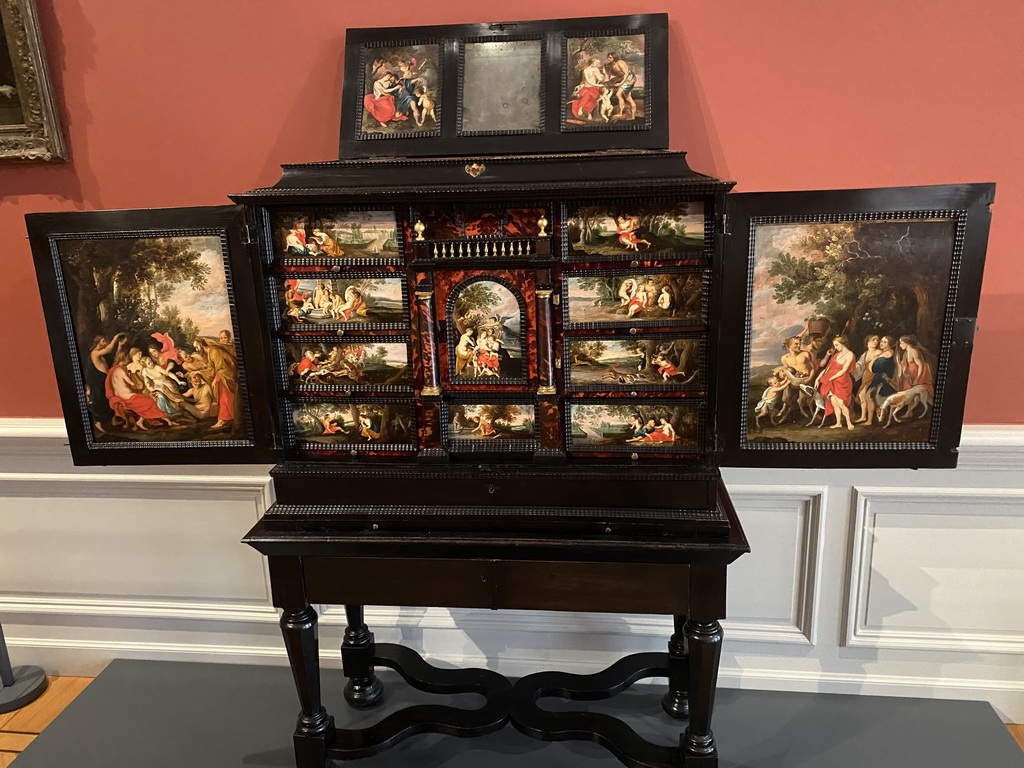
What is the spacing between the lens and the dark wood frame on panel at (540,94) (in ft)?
6.96

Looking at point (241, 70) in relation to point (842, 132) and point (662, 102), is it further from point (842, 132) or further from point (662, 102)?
point (842, 132)

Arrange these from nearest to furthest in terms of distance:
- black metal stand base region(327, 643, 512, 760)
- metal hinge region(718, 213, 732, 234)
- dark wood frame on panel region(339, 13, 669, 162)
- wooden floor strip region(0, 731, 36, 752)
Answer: metal hinge region(718, 213, 732, 234)
dark wood frame on panel region(339, 13, 669, 162)
black metal stand base region(327, 643, 512, 760)
wooden floor strip region(0, 731, 36, 752)

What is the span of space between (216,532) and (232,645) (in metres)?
0.52

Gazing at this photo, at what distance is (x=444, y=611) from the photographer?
2.83 m

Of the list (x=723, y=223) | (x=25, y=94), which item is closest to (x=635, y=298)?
(x=723, y=223)

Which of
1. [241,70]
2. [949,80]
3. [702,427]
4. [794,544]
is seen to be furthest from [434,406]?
[949,80]

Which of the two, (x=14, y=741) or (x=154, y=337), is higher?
(x=154, y=337)

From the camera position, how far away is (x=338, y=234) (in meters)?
1.95

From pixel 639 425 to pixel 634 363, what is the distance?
18 cm

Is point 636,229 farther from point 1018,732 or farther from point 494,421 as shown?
point 1018,732

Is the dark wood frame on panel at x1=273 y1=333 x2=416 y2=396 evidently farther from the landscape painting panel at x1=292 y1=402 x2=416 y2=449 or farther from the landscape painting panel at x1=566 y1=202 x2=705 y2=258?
the landscape painting panel at x1=566 y1=202 x2=705 y2=258

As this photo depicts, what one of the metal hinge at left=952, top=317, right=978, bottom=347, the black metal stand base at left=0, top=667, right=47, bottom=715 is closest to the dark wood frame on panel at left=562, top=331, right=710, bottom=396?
the metal hinge at left=952, top=317, right=978, bottom=347

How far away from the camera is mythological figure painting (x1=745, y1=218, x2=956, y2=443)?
1.85 m

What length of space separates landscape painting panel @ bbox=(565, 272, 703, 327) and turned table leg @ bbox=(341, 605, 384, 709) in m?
1.45
